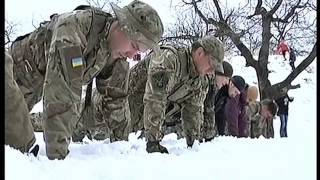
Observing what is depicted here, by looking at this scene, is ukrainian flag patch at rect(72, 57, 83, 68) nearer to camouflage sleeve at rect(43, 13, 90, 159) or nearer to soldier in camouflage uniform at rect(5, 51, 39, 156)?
camouflage sleeve at rect(43, 13, 90, 159)

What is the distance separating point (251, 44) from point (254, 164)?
14.5 meters

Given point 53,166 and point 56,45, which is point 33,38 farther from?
point 53,166

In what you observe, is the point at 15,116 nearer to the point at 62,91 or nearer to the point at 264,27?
the point at 62,91

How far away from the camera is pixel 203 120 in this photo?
537cm

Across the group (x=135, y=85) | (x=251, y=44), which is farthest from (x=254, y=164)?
(x=251, y=44)

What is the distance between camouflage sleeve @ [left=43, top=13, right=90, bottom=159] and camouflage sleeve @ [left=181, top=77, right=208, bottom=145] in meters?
2.09

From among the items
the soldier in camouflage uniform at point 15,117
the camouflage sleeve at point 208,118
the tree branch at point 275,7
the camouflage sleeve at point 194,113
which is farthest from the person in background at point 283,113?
the soldier in camouflage uniform at point 15,117

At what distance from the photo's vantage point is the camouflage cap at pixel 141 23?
3232 mm

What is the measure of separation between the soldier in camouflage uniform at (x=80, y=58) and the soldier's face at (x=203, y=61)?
2.34 ft

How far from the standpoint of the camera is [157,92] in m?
4.10

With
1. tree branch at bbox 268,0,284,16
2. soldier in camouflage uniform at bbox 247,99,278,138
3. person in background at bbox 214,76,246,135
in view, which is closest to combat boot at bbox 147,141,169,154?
person in background at bbox 214,76,246,135

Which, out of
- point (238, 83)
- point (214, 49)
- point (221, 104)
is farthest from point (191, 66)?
point (238, 83)

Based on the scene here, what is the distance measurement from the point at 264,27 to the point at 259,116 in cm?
588
